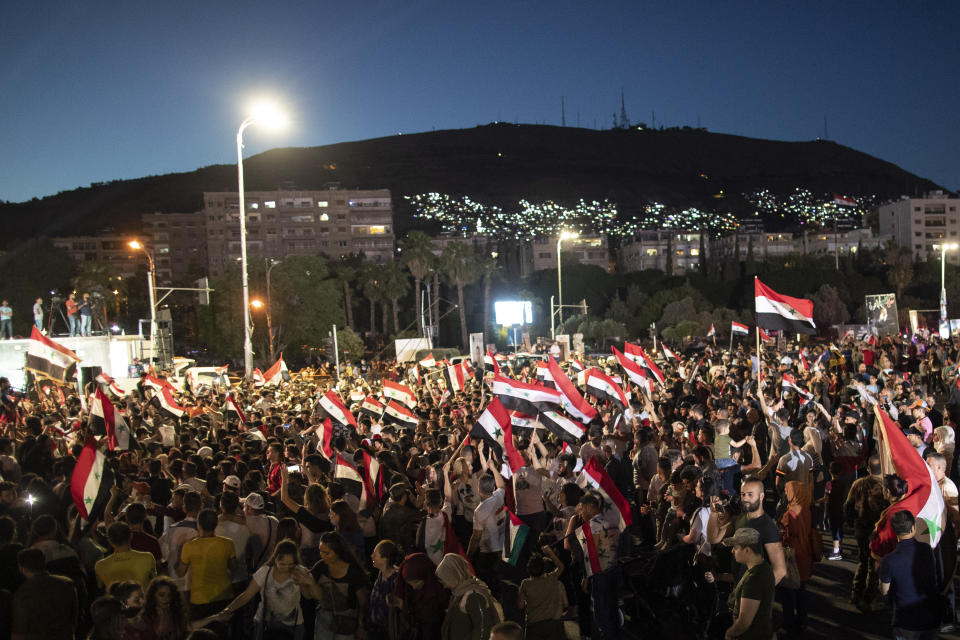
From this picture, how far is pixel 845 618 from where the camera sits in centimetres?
778

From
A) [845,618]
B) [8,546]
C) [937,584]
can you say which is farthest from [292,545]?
[845,618]

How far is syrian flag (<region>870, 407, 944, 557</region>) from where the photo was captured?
6.46 meters

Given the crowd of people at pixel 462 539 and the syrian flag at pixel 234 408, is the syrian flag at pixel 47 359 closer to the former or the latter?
the syrian flag at pixel 234 408

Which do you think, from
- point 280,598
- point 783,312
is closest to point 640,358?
point 783,312

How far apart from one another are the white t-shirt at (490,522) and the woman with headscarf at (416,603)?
188 cm

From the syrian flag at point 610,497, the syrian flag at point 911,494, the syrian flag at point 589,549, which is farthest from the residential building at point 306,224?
the syrian flag at point 911,494

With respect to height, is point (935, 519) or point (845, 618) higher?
point (935, 519)

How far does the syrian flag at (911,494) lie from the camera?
254 inches

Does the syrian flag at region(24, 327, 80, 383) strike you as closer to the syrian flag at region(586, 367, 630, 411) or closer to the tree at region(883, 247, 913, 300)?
the syrian flag at region(586, 367, 630, 411)

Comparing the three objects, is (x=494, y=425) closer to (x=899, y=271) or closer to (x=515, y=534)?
(x=515, y=534)

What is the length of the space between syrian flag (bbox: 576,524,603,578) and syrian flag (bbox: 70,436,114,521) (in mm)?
4816

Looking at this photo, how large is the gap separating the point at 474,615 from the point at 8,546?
3.81m

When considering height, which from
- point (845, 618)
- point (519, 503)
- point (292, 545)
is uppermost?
point (292, 545)

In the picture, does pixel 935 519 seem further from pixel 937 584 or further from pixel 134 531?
pixel 134 531
